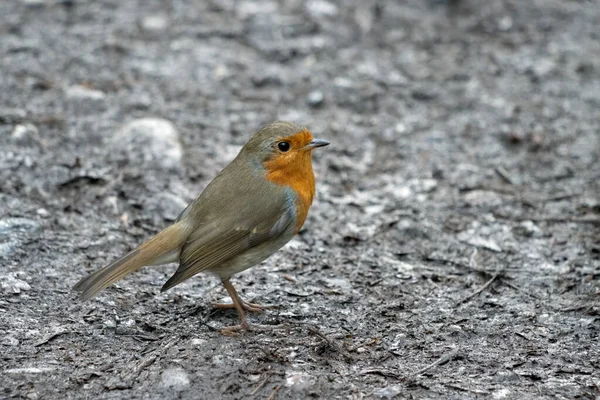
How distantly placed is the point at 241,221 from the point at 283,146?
49 cm

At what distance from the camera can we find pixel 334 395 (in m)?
3.42

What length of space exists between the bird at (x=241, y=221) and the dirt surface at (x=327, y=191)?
0.29 meters

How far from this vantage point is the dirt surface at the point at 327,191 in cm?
372

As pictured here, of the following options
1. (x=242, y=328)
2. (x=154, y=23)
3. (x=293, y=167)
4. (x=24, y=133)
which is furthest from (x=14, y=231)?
(x=154, y=23)

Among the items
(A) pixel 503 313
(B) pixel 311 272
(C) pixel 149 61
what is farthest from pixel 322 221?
(C) pixel 149 61

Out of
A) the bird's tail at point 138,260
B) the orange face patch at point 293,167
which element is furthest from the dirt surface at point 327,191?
the orange face patch at point 293,167

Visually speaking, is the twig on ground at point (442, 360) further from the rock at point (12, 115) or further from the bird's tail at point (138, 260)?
the rock at point (12, 115)

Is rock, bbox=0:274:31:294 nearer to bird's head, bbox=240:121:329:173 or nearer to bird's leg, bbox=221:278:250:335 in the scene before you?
bird's leg, bbox=221:278:250:335

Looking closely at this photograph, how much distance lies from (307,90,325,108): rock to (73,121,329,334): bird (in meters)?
2.22

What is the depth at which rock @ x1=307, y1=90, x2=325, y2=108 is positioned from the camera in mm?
6598

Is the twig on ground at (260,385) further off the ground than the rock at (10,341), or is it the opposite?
the twig on ground at (260,385)

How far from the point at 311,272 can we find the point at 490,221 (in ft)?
4.35

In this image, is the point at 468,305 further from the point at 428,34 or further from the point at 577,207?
the point at 428,34

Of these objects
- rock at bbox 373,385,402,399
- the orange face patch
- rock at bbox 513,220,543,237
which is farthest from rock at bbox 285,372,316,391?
rock at bbox 513,220,543,237
